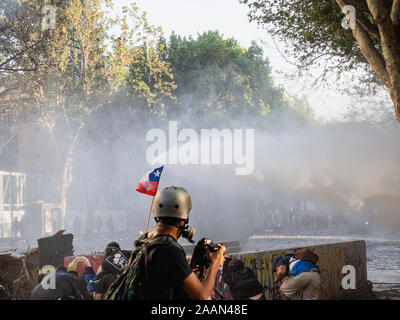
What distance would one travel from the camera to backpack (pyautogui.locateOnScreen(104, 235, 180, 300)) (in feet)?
7.77

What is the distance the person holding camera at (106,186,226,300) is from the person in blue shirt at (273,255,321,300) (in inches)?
194

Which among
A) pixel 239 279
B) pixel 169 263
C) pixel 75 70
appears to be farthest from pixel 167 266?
pixel 75 70

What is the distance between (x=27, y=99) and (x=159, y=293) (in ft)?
65.6

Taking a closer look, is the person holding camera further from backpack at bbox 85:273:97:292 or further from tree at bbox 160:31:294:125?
tree at bbox 160:31:294:125

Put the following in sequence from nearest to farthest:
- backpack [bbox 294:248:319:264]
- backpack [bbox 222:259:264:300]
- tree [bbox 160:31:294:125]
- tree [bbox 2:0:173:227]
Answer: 1. backpack [bbox 222:259:264:300]
2. backpack [bbox 294:248:319:264]
3. tree [bbox 2:0:173:227]
4. tree [bbox 160:31:294:125]

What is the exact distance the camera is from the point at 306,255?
24.7ft

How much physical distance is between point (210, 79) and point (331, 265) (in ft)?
62.3

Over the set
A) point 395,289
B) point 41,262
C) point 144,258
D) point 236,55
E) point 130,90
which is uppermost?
point 236,55

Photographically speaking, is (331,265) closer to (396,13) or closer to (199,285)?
(396,13)

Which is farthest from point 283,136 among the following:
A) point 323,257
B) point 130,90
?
point 323,257

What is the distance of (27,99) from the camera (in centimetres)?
2047

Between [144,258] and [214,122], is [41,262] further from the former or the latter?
[214,122]

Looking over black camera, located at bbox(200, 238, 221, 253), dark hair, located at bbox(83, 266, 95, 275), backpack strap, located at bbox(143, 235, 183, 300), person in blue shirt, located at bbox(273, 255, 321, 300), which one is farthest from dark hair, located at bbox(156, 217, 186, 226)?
dark hair, located at bbox(83, 266, 95, 275)

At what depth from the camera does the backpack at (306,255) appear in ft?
24.5
